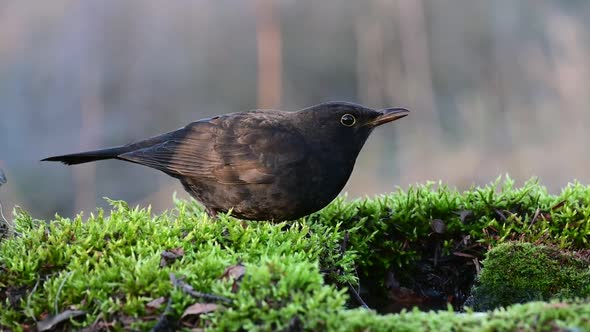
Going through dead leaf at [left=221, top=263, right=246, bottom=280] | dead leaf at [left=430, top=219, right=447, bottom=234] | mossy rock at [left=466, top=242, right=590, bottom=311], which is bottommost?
mossy rock at [left=466, top=242, right=590, bottom=311]

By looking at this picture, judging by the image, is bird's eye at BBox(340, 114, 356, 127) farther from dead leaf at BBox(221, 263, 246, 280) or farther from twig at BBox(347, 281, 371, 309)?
dead leaf at BBox(221, 263, 246, 280)

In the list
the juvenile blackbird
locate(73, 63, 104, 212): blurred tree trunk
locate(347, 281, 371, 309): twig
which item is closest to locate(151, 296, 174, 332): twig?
locate(347, 281, 371, 309): twig

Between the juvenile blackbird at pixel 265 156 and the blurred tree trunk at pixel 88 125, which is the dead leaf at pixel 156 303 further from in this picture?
the blurred tree trunk at pixel 88 125

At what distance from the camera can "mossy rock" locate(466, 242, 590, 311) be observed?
411 cm

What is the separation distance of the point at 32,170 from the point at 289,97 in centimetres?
396

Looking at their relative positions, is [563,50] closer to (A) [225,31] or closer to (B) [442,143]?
(B) [442,143]

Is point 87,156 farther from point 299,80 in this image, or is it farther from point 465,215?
point 299,80

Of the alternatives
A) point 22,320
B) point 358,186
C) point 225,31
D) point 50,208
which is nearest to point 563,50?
point 358,186

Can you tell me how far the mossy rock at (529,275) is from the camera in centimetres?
411

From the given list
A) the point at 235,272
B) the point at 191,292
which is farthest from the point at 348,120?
the point at 191,292

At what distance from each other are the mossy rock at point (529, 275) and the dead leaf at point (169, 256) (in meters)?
1.81

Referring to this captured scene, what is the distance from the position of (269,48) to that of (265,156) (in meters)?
6.43

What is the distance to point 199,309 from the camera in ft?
9.72

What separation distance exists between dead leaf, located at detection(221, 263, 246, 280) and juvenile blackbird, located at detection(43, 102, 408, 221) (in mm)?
1722
